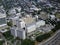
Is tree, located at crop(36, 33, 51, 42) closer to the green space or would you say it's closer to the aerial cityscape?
the aerial cityscape

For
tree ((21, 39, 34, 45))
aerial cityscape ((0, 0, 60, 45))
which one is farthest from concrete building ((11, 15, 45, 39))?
tree ((21, 39, 34, 45))

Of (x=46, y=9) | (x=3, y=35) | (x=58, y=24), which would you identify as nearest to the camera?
(x=3, y=35)

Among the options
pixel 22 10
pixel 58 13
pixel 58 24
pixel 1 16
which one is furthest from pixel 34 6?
pixel 58 24

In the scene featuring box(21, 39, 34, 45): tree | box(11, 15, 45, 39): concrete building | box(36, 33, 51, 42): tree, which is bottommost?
box(21, 39, 34, 45): tree

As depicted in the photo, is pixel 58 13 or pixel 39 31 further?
pixel 58 13

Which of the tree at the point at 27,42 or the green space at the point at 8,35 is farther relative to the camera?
the green space at the point at 8,35

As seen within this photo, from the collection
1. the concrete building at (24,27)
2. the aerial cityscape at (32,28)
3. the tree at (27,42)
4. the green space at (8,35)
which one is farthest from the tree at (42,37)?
the green space at (8,35)

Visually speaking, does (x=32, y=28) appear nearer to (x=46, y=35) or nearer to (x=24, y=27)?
(x=24, y=27)

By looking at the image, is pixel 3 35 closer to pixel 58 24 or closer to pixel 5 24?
pixel 5 24

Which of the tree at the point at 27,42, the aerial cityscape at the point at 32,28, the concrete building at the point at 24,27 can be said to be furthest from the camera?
the concrete building at the point at 24,27

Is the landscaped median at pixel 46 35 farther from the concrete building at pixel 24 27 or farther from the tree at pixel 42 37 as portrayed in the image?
the concrete building at pixel 24 27

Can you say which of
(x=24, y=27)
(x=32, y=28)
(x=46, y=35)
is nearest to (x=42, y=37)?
(x=46, y=35)
